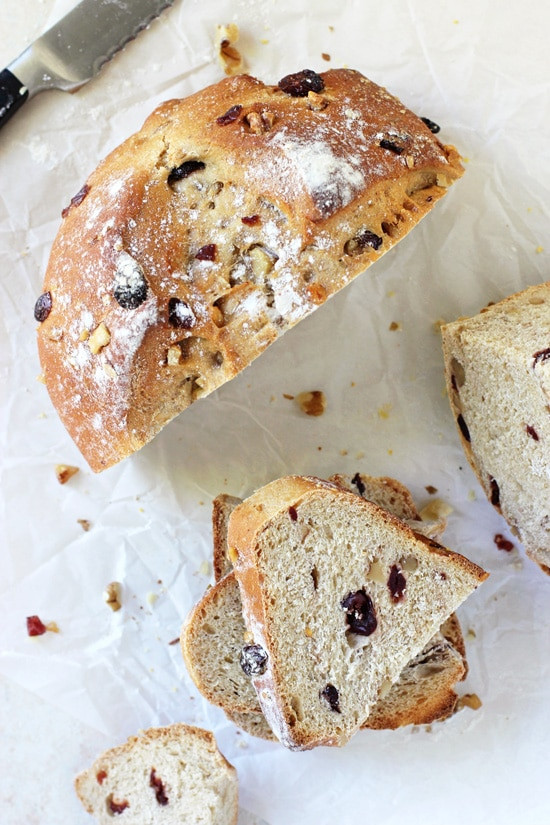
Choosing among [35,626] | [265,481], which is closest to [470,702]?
[265,481]

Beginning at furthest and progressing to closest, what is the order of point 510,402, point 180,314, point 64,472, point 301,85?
point 64,472
point 510,402
point 301,85
point 180,314

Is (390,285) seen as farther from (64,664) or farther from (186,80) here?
(64,664)

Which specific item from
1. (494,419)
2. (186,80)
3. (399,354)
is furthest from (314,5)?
(494,419)

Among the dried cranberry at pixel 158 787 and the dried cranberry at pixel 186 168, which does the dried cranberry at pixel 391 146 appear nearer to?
the dried cranberry at pixel 186 168

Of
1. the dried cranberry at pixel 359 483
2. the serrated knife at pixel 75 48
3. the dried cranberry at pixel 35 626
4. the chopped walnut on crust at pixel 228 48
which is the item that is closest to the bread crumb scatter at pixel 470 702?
the dried cranberry at pixel 359 483

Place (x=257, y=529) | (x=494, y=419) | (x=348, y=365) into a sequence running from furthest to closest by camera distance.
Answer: (x=348, y=365) < (x=494, y=419) < (x=257, y=529)

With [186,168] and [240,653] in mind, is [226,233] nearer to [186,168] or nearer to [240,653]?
[186,168]
